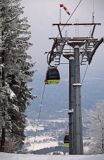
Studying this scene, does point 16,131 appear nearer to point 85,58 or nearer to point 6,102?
point 6,102

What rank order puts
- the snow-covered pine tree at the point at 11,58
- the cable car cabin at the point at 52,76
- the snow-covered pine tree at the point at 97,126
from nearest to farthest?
the cable car cabin at the point at 52,76
the snow-covered pine tree at the point at 11,58
the snow-covered pine tree at the point at 97,126

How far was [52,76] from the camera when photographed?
22656 mm

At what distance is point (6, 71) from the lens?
28.9 meters

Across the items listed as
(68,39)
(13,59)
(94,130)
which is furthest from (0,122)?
(94,130)

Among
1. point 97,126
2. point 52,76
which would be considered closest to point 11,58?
point 52,76

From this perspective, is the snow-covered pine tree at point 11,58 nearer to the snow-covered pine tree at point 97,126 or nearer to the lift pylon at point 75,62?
the lift pylon at point 75,62

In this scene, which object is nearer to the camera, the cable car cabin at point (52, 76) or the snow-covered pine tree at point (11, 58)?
the cable car cabin at point (52, 76)

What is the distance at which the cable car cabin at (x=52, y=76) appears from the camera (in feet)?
74.0

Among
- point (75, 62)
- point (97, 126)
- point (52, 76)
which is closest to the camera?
point (52, 76)

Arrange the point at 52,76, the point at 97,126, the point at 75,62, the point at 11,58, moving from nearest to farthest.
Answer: the point at 52,76
the point at 75,62
the point at 11,58
the point at 97,126

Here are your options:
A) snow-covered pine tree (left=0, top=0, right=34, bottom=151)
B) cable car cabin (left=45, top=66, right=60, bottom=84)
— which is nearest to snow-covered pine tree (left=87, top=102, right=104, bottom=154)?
snow-covered pine tree (left=0, top=0, right=34, bottom=151)

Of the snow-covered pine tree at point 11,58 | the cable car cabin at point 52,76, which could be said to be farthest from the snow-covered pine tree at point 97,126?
the cable car cabin at point 52,76

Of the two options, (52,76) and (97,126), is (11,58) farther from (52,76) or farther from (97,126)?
(97,126)

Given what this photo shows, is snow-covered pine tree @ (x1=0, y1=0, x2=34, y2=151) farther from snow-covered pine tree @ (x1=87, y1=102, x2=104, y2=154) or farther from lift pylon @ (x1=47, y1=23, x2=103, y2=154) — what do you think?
snow-covered pine tree @ (x1=87, y1=102, x2=104, y2=154)
